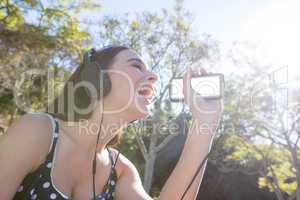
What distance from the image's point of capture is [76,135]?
1488 mm

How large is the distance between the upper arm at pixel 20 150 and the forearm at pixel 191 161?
49 cm

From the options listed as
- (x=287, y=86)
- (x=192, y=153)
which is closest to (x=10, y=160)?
(x=192, y=153)

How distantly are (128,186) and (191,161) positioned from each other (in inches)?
11.7

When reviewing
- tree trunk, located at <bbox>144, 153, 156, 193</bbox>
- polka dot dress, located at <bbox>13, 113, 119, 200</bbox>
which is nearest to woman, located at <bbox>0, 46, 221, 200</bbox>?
polka dot dress, located at <bbox>13, 113, 119, 200</bbox>

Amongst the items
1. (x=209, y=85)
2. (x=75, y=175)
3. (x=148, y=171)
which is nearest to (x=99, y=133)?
(x=75, y=175)

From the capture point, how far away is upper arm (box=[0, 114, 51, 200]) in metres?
1.24

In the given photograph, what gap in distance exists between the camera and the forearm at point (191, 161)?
149 centimetres

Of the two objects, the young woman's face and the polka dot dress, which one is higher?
the young woman's face

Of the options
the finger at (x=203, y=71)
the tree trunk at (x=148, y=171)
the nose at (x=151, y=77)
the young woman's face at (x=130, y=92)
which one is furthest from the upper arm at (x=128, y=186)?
the tree trunk at (x=148, y=171)

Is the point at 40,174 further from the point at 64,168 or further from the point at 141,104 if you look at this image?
the point at 141,104

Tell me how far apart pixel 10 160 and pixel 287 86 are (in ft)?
34.3

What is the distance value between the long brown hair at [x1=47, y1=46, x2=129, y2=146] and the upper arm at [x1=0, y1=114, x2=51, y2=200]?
0.19 metres

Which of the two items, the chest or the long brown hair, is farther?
the long brown hair

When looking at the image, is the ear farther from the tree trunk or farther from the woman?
the tree trunk
